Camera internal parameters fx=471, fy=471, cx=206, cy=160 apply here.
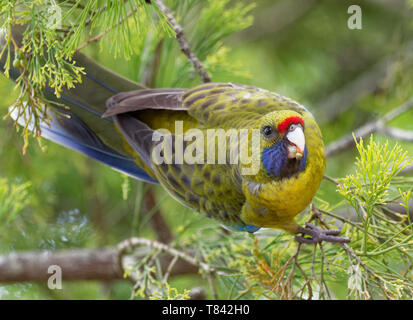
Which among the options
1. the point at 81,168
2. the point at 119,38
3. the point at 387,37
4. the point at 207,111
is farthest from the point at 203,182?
the point at 387,37

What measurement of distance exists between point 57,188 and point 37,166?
498 mm

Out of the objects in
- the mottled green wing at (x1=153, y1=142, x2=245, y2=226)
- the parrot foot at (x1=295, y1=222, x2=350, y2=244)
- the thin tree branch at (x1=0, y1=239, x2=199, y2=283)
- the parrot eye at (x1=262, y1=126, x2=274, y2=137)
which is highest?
the parrot eye at (x1=262, y1=126, x2=274, y2=137)

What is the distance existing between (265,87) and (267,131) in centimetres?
189

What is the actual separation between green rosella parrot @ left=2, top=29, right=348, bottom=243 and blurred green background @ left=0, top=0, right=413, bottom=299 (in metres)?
0.25

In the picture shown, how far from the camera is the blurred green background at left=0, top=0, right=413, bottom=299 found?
9.27 feet

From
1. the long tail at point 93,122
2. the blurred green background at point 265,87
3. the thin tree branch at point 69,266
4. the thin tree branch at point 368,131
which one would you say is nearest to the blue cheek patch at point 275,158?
the blurred green background at point 265,87

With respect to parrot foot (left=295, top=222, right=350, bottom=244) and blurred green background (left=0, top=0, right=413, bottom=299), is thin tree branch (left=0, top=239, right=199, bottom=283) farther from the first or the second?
parrot foot (left=295, top=222, right=350, bottom=244)

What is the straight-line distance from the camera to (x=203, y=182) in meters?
1.97

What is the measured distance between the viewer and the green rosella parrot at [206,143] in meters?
1.69

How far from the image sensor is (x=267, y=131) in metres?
1.65

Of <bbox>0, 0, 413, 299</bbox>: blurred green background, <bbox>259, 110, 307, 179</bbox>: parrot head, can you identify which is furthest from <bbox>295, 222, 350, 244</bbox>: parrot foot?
<bbox>0, 0, 413, 299</bbox>: blurred green background

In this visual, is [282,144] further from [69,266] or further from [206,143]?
[69,266]

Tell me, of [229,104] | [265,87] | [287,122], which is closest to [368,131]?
[265,87]

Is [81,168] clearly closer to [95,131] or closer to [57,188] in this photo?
[57,188]
